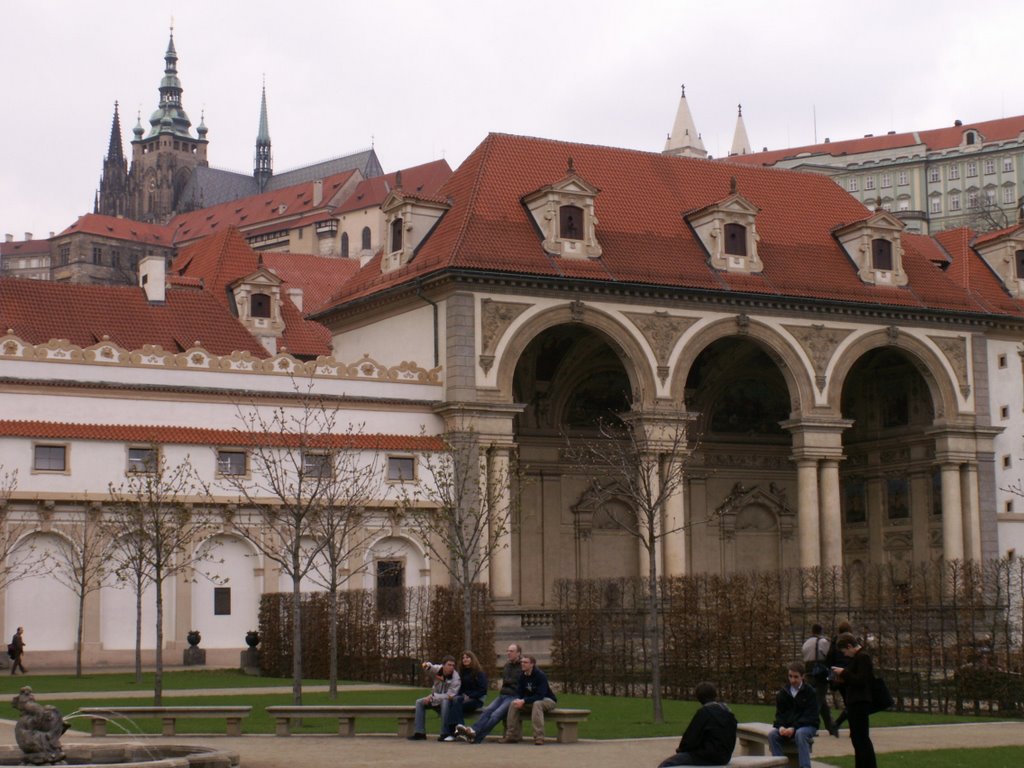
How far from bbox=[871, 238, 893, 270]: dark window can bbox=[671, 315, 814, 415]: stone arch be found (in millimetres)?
5645

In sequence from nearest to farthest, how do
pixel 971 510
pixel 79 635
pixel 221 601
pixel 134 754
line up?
pixel 134 754, pixel 79 635, pixel 221 601, pixel 971 510

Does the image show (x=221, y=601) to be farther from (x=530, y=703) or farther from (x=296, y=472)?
(x=530, y=703)

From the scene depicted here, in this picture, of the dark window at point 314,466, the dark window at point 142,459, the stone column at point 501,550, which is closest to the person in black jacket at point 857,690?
the dark window at point 314,466

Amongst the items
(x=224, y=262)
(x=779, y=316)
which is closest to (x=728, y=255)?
(x=779, y=316)

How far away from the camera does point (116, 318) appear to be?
208 feet

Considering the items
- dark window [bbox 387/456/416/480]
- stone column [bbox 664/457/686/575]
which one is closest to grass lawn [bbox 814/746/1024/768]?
dark window [bbox 387/456/416/480]

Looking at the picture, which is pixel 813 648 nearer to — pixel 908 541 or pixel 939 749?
pixel 939 749

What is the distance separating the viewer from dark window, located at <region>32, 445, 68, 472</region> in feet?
154

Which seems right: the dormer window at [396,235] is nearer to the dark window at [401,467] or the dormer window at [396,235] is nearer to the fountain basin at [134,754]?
the dark window at [401,467]

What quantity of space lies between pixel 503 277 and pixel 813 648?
26693 mm

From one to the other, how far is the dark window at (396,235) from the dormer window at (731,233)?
399 inches

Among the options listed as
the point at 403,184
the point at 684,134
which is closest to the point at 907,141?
the point at 684,134

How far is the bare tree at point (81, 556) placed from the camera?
45.9 m

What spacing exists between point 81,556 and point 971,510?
31.2 m
